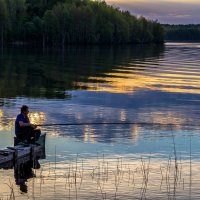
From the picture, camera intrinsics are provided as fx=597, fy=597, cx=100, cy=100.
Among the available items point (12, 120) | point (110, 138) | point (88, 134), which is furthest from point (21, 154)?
point (12, 120)

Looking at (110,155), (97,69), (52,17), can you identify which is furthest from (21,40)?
(110,155)

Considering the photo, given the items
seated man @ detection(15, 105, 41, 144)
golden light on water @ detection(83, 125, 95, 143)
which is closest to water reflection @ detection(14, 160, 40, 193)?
seated man @ detection(15, 105, 41, 144)

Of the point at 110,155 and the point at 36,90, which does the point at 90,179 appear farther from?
the point at 36,90

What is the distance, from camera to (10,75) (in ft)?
221

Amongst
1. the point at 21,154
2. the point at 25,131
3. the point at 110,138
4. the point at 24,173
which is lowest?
the point at 110,138

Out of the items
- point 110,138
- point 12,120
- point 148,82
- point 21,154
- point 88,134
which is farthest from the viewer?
point 148,82

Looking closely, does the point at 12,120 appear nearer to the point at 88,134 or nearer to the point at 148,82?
the point at 88,134

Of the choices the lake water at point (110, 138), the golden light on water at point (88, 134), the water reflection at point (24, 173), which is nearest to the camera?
the lake water at point (110, 138)

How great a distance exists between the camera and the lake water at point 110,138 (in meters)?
20.6

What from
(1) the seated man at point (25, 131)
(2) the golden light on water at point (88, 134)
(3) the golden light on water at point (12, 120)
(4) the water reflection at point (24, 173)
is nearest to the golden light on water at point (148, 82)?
(3) the golden light on water at point (12, 120)

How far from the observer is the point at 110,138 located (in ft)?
101

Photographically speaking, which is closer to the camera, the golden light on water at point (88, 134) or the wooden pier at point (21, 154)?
the wooden pier at point (21, 154)

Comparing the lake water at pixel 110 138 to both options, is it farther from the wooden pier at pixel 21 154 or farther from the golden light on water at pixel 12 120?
the wooden pier at pixel 21 154

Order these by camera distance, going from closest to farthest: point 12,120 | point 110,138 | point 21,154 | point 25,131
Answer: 1. point 21,154
2. point 25,131
3. point 110,138
4. point 12,120
